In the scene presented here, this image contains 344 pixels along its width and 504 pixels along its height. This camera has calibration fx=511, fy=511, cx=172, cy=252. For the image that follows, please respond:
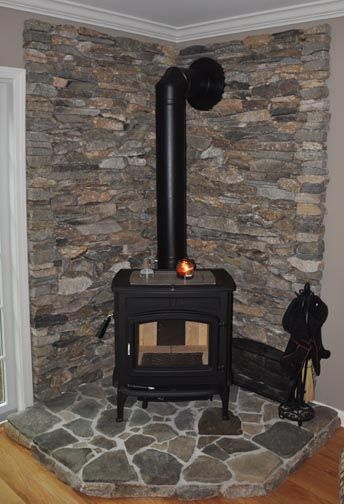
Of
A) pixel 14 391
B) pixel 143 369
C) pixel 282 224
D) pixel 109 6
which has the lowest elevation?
pixel 14 391

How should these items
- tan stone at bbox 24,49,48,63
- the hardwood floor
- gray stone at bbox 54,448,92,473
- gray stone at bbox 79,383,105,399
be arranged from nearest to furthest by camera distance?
the hardwood floor → gray stone at bbox 54,448,92,473 → tan stone at bbox 24,49,48,63 → gray stone at bbox 79,383,105,399

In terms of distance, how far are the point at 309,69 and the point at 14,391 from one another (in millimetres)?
3025

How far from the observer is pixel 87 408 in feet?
11.8

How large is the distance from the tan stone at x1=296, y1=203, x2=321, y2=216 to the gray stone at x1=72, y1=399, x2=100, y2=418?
6.48ft

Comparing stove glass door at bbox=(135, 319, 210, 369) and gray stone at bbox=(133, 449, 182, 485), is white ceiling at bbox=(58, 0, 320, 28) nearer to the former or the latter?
stove glass door at bbox=(135, 319, 210, 369)

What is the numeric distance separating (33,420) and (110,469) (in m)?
0.77

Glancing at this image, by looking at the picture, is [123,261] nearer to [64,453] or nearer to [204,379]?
[204,379]

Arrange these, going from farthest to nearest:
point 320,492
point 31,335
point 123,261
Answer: point 123,261, point 31,335, point 320,492

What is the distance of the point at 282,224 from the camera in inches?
145

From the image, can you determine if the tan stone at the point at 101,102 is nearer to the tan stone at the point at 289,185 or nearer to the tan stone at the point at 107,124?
the tan stone at the point at 107,124

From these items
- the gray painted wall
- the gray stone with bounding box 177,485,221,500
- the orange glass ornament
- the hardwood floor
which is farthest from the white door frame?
the gray stone with bounding box 177,485,221,500

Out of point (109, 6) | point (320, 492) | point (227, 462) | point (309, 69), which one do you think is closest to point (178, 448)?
point (227, 462)

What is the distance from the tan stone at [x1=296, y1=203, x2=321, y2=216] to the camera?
11.4 ft

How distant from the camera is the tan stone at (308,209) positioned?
137 inches
